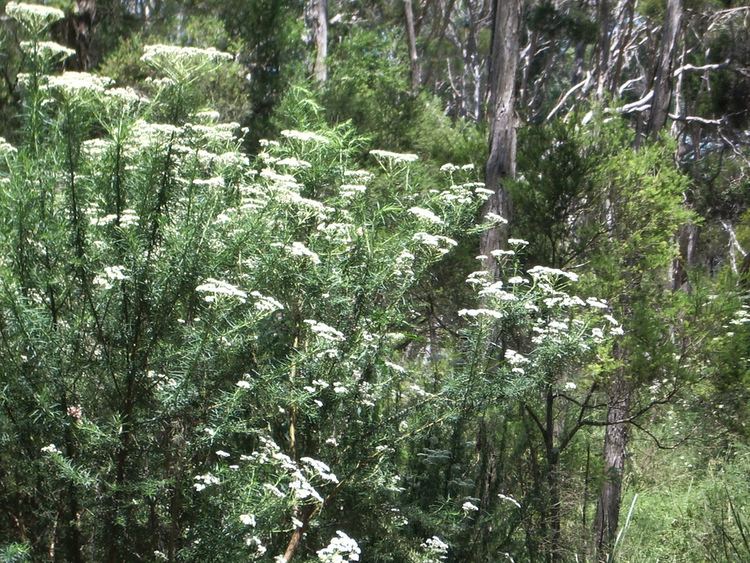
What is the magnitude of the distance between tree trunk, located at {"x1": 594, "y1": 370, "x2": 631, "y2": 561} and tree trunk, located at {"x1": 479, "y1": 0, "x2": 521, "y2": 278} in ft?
5.01

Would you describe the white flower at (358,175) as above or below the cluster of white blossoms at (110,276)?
above

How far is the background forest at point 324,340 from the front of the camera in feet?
13.8

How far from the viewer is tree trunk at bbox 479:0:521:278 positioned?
7.96 metres

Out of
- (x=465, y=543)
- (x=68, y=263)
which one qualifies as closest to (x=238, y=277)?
(x=68, y=263)

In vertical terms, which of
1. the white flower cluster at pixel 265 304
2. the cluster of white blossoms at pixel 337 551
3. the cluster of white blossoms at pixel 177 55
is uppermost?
the cluster of white blossoms at pixel 177 55

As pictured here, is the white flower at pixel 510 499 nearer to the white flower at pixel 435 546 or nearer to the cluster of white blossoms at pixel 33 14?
the white flower at pixel 435 546

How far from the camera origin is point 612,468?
753 cm

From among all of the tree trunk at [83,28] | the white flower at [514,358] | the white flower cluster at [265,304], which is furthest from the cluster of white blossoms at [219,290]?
the tree trunk at [83,28]

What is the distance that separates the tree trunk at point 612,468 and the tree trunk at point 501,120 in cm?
153

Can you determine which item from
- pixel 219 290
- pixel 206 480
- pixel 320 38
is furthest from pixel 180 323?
pixel 320 38

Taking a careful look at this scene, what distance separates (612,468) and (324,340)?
4.00 meters

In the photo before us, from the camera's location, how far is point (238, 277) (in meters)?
4.75

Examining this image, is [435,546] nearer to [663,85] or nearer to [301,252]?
[301,252]

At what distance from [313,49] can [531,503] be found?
28.8ft
